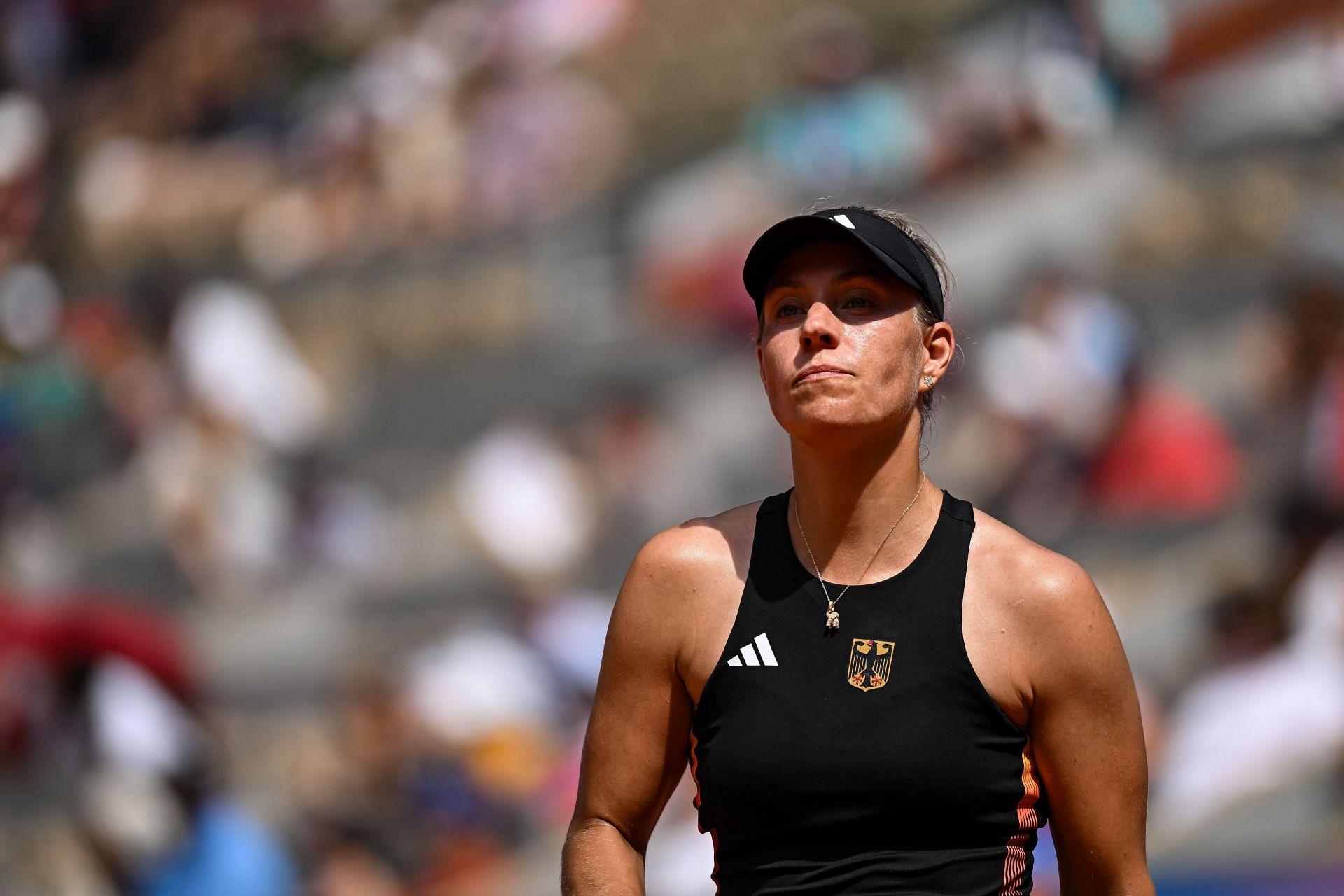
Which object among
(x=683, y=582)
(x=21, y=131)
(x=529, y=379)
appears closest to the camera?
(x=683, y=582)

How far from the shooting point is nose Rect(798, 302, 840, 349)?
2.14m

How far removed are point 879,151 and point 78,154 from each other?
18.9ft

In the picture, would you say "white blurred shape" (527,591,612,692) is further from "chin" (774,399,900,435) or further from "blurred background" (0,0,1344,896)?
"chin" (774,399,900,435)

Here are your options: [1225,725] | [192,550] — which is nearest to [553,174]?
[192,550]

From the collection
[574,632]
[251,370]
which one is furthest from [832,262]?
[251,370]

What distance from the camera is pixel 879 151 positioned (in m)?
8.22

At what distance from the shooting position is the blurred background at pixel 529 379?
6691mm

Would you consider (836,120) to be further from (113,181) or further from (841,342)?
(841,342)

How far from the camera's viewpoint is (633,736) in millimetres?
2217

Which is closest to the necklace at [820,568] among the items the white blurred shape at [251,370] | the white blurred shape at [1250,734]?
the white blurred shape at [1250,734]

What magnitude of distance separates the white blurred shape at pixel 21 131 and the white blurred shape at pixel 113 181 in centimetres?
38

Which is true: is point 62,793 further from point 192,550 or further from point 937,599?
point 937,599

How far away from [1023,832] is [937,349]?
26.3 inches

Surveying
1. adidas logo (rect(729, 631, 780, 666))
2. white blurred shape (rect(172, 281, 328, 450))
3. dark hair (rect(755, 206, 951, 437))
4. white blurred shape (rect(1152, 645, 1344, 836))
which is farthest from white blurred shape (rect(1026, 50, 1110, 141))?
adidas logo (rect(729, 631, 780, 666))
